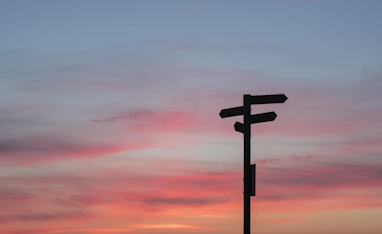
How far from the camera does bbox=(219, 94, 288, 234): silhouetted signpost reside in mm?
15633

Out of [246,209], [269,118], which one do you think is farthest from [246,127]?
[246,209]

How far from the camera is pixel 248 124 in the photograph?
634 inches

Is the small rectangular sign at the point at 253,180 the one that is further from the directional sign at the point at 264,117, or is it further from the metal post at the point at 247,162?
the directional sign at the point at 264,117

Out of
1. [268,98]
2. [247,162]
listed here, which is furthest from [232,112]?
[247,162]

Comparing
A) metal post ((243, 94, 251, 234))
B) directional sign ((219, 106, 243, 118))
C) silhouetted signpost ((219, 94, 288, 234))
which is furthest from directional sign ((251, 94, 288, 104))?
directional sign ((219, 106, 243, 118))

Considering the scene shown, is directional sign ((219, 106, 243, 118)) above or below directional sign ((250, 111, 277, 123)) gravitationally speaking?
above

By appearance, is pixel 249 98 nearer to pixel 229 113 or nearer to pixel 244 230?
pixel 229 113

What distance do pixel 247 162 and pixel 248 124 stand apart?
97 centimetres

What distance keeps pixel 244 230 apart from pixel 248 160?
5.65 ft

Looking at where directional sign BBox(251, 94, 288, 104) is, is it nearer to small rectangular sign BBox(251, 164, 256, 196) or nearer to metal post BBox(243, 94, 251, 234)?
metal post BBox(243, 94, 251, 234)

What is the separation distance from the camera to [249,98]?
53.8 feet

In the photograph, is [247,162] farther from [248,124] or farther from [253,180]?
[248,124]

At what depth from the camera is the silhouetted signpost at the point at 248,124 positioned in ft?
51.3

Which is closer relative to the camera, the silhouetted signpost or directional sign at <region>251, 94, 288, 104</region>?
the silhouetted signpost
